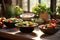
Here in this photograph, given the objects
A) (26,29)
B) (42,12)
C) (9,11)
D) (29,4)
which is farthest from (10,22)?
(29,4)

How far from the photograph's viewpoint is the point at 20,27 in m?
1.81

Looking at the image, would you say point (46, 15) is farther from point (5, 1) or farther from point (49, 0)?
point (5, 1)

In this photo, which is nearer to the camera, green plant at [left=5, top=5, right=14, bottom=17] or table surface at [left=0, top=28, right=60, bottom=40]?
table surface at [left=0, top=28, right=60, bottom=40]

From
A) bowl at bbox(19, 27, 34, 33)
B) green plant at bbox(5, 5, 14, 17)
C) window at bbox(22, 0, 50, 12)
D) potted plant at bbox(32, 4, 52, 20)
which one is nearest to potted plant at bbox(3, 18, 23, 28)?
bowl at bbox(19, 27, 34, 33)

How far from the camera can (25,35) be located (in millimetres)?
1737

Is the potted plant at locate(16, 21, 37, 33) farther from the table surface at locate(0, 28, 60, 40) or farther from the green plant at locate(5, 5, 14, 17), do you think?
the green plant at locate(5, 5, 14, 17)

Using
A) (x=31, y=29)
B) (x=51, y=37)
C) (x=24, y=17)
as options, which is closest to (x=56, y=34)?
(x=51, y=37)

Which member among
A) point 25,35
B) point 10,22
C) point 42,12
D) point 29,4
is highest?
point 29,4

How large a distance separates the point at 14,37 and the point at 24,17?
0.51m

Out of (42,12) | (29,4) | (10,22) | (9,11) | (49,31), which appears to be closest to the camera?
(49,31)

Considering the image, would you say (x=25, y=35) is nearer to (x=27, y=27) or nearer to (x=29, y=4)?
(x=27, y=27)

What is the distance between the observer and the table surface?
65.5 inches

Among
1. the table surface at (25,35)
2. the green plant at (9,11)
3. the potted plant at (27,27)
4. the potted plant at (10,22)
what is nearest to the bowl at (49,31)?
the table surface at (25,35)

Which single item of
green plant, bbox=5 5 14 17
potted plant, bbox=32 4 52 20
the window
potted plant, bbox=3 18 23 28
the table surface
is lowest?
the table surface
